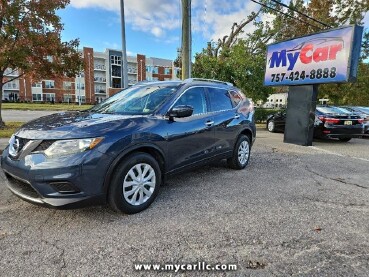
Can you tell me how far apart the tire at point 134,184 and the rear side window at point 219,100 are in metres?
1.83

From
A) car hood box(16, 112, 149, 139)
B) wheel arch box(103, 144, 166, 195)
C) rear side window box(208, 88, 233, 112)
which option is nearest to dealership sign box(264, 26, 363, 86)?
rear side window box(208, 88, 233, 112)

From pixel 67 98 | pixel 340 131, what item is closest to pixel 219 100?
pixel 340 131

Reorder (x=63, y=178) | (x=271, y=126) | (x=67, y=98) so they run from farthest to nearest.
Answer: (x=67, y=98), (x=271, y=126), (x=63, y=178)

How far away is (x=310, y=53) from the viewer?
9219mm

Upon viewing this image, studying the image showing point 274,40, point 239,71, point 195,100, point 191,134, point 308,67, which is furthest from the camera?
point 274,40

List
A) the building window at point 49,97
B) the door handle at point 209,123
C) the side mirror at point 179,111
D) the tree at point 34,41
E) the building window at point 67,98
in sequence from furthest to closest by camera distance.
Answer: the building window at point 67,98, the building window at point 49,97, the tree at point 34,41, the door handle at point 209,123, the side mirror at point 179,111

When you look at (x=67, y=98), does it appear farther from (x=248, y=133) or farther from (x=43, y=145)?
(x=43, y=145)

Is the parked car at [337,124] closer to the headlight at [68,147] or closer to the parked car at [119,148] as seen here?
the parked car at [119,148]

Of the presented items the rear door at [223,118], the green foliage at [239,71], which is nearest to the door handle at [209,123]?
the rear door at [223,118]

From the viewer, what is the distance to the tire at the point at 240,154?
19.0 ft

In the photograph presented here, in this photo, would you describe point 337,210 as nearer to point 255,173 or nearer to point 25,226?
point 255,173

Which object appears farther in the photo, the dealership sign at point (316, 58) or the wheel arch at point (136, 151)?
the dealership sign at point (316, 58)

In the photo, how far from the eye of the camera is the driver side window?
14.4 feet

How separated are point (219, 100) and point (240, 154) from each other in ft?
4.47
